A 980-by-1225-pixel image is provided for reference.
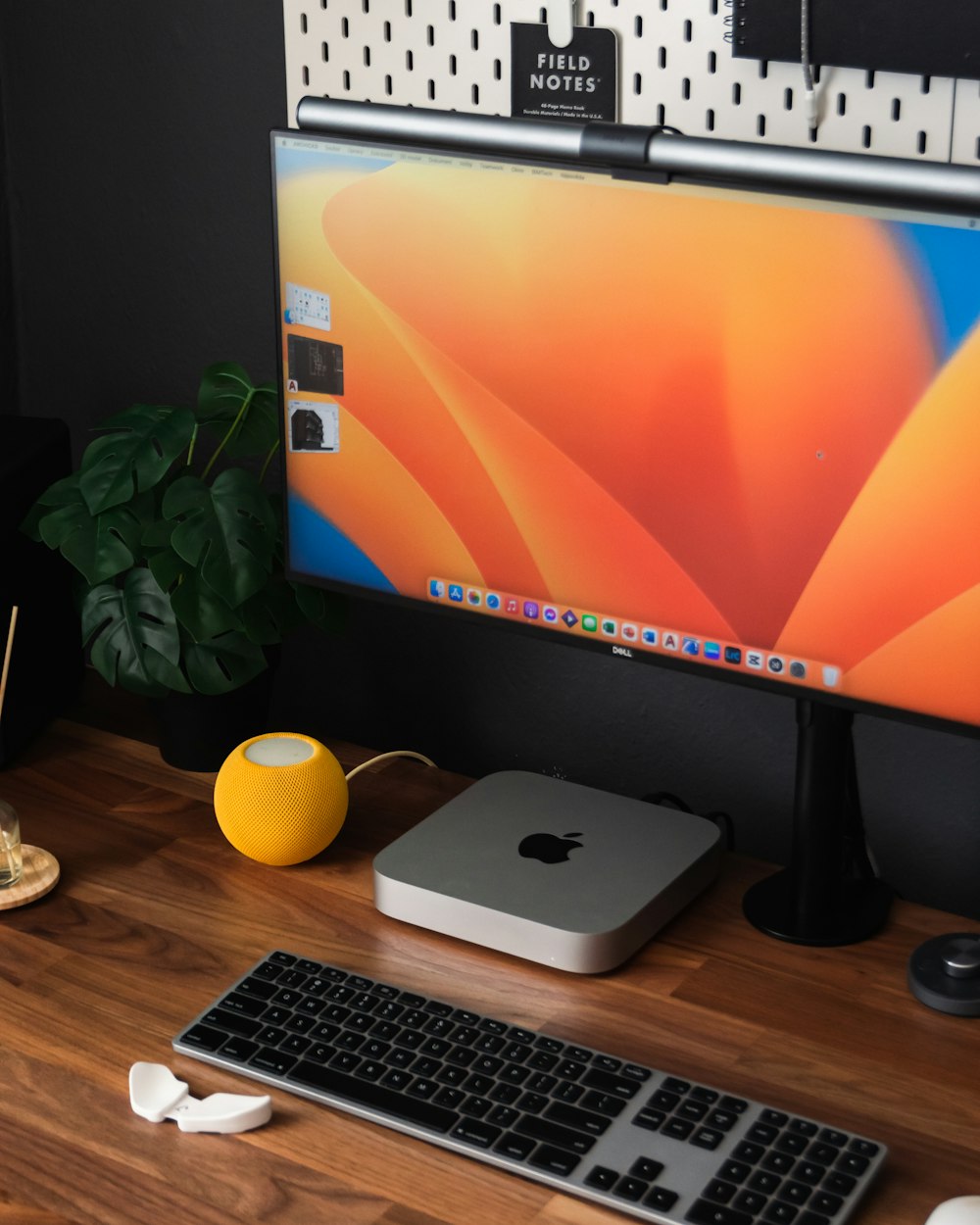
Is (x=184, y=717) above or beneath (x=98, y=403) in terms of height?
beneath

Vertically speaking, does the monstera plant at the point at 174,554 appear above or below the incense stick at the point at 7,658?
above

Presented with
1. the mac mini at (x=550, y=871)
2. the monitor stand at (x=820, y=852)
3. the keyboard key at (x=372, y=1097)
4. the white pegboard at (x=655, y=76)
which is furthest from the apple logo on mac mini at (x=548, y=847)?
the white pegboard at (x=655, y=76)

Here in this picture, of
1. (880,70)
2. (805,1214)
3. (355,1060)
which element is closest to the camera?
(805,1214)

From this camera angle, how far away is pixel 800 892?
45.0 inches

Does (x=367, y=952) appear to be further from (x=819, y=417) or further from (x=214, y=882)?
(x=819, y=417)

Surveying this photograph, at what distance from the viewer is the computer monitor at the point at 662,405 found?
3.18 ft

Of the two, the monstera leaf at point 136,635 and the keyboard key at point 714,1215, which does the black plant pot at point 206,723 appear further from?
the keyboard key at point 714,1215

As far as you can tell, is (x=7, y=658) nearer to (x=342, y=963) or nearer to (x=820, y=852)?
(x=342, y=963)

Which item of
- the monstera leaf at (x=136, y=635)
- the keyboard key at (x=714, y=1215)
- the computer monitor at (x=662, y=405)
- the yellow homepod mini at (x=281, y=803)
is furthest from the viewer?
the monstera leaf at (x=136, y=635)

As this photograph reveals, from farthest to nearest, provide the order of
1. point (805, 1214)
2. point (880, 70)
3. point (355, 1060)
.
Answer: point (880, 70), point (355, 1060), point (805, 1214)

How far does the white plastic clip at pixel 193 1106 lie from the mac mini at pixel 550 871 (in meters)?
0.22

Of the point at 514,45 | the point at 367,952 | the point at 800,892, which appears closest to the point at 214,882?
the point at 367,952

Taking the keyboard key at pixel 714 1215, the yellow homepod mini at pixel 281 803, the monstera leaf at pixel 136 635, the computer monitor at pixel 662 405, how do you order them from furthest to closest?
the monstera leaf at pixel 136 635
the yellow homepod mini at pixel 281 803
the computer monitor at pixel 662 405
the keyboard key at pixel 714 1215

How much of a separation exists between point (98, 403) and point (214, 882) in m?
0.62
